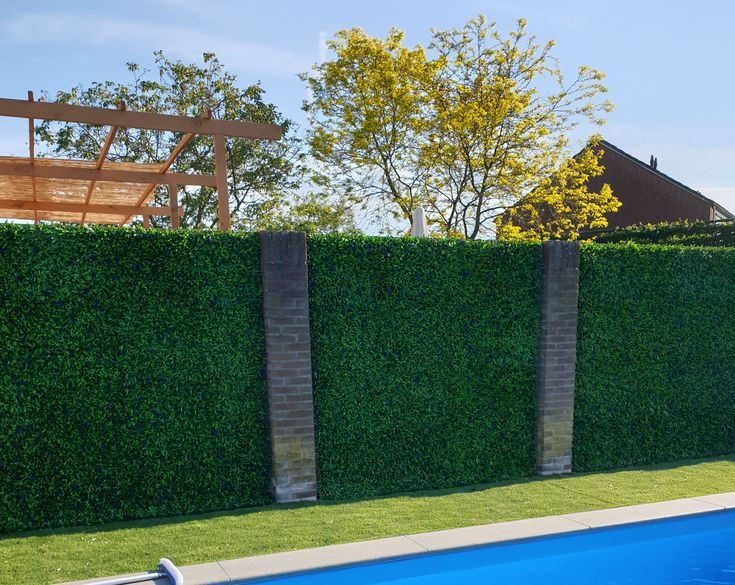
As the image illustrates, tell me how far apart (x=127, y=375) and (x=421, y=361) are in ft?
10.6

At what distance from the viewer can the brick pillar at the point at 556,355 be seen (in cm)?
824

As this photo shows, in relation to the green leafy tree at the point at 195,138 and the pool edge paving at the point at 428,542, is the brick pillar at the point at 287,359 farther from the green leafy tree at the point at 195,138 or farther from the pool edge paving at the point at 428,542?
the green leafy tree at the point at 195,138

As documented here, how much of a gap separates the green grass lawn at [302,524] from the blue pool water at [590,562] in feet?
1.67

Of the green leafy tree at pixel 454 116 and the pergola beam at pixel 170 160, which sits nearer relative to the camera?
the pergola beam at pixel 170 160

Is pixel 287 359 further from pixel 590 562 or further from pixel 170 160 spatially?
pixel 170 160

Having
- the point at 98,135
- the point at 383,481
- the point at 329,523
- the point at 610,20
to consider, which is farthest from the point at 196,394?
the point at 98,135

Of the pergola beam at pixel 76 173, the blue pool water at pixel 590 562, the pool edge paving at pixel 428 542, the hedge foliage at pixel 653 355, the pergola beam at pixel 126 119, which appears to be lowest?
the blue pool water at pixel 590 562

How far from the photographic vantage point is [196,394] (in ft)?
21.7

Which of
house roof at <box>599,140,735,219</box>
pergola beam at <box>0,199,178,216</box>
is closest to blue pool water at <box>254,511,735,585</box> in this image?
pergola beam at <box>0,199,178,216</box>

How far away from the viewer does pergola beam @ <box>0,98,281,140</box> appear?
7.33 metres

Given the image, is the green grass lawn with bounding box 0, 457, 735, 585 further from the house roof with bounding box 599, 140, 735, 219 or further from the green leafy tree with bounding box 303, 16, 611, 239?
the house roof with bounding box 599, 140, 735, 219

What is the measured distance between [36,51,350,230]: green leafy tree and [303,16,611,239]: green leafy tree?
2.14 metres

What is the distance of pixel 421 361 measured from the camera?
25.2 feet

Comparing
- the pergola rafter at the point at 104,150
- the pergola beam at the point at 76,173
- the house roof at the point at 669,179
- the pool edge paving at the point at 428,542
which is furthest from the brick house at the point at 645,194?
the pergola beam at the point at 76,173
